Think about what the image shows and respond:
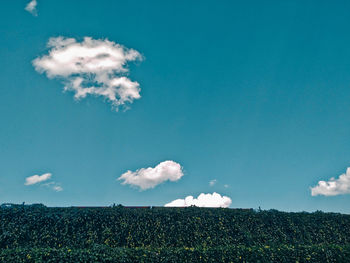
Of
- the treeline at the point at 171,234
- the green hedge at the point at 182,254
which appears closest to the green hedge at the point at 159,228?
the treeline at the point at 171,234

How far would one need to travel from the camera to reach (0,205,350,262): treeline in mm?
9336

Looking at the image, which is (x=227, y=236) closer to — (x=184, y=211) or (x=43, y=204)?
(x=184, y=211)

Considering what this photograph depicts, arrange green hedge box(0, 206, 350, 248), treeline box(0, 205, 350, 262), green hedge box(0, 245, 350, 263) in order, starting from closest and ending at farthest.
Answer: green hedge box(0, 245, 350, 263) < treeline box(0, 205, 350, 262) < green hedge box(0, 206, 350, 248)

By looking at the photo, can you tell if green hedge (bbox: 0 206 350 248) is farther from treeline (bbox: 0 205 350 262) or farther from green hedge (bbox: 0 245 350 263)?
green hedge (bbox: 0 245 350 263)

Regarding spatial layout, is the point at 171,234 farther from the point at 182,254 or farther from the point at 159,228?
the point at 182,254

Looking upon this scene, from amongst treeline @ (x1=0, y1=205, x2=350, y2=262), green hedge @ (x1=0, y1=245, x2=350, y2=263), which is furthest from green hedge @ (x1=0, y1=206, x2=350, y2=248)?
green hedge @ (x1=0, y1=245, x2=350, y2=263)

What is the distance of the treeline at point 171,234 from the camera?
30.6 feet

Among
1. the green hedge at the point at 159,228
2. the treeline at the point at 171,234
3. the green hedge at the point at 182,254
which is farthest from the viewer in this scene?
the green hedge at the point at 159,228

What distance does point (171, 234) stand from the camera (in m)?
11.2

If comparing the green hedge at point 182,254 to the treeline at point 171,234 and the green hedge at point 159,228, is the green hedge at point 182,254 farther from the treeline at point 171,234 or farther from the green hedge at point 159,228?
the green hedge at point 159,228

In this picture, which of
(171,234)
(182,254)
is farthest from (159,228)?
(182,254)

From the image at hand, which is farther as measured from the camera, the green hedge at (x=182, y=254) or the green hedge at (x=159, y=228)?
the green hedge at (x=159, y=228)

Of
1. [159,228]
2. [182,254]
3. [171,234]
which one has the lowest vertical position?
[182,254]

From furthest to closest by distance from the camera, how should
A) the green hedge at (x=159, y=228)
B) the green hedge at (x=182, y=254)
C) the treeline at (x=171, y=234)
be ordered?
the green hedge at (x=159, y=228) → the treeline at (x=171, y=234) → the green hedge at (x=182, y=254)
